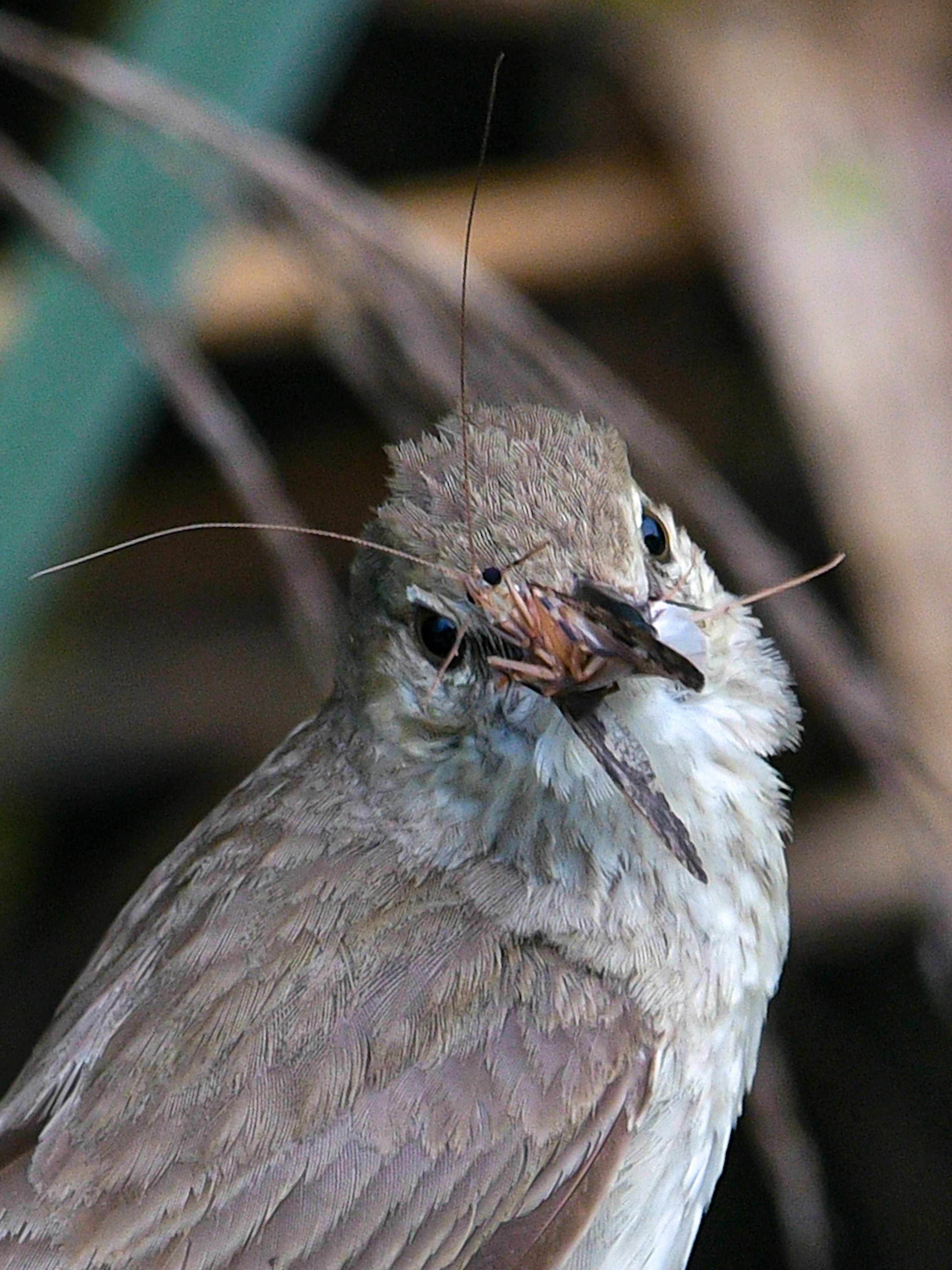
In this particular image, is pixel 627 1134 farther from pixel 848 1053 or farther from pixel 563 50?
pixel 563 50

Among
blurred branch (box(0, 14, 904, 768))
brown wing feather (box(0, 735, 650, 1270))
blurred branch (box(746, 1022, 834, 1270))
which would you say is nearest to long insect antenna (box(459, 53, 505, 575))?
blurred branch (box(0, 14, 904, 768))

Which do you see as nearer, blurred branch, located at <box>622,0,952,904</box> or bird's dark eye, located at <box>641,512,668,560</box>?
A: bird's dark eye, located at <box>641,512,668,560</box>

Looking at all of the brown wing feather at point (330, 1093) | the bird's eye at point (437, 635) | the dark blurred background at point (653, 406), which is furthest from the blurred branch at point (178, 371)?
the dark blurred background at point (653, 406)

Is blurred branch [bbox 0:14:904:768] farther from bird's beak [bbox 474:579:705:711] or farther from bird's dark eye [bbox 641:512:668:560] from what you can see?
bird's beak [bbox 474:579:705:711]

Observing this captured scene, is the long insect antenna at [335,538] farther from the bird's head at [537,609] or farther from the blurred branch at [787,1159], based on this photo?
Result: the blurred branch at [787,1159]

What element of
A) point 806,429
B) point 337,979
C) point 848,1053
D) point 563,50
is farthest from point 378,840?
point 563,50
